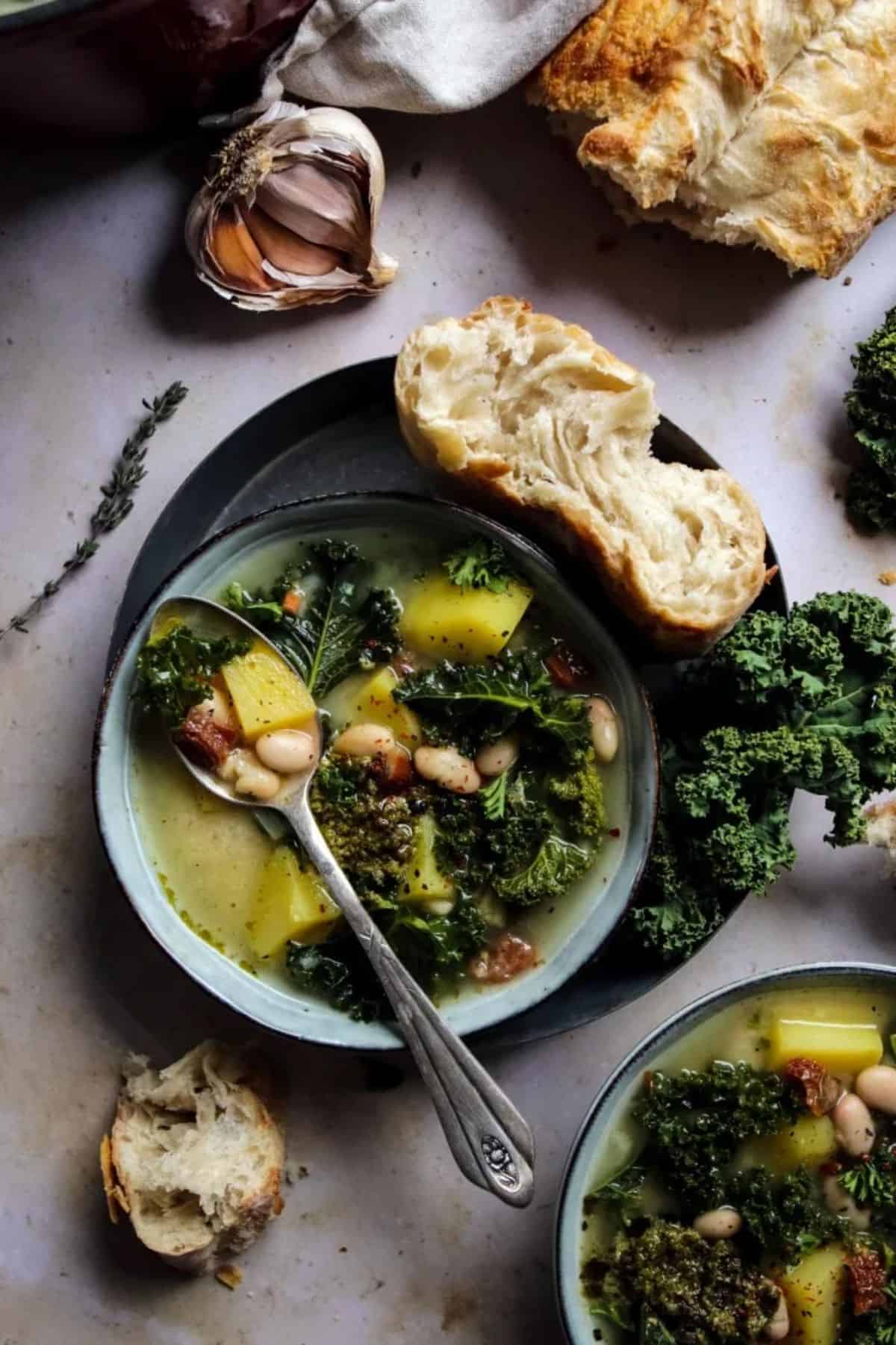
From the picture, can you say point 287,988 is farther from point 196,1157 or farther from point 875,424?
point 875,424

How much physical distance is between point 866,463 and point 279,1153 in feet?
6.69

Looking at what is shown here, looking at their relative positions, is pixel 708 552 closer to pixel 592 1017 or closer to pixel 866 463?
pixel 866 463

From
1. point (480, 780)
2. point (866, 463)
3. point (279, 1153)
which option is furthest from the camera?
point (866, 463)

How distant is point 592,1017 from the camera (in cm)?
280

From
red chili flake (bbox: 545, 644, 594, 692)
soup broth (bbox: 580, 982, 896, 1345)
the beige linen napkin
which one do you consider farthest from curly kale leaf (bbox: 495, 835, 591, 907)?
the beige linen napkin

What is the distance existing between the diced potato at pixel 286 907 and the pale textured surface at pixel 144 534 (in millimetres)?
443

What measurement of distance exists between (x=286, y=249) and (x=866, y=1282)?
8.18 ft

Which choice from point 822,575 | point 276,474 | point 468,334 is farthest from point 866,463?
point 276,474

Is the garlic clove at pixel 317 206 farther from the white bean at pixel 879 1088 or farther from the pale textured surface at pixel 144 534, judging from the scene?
the white bean at pixel 879 1088

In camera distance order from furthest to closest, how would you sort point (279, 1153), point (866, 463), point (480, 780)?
point (866, 463) < point (279, 1153) < point (480, 780)

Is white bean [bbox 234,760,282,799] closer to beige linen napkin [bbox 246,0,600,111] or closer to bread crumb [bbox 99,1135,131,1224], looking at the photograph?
bread crumb [bbox 99,1135,131,1224]

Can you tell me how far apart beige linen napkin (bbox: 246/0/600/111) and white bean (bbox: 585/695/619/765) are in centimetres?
138

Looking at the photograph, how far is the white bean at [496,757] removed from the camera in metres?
2.66

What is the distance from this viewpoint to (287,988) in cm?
270
